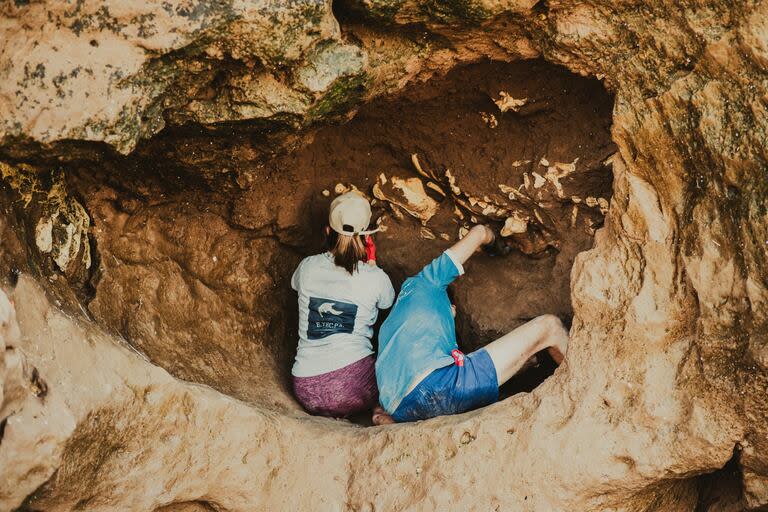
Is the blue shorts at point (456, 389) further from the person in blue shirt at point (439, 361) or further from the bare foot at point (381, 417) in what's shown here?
the bare foot at point (381, 417)

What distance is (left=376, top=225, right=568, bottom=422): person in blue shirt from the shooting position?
311 cm

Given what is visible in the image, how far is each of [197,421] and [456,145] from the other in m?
1.63

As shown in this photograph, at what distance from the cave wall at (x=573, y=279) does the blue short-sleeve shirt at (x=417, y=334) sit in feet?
0.94

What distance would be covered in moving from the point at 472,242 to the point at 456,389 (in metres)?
0.70

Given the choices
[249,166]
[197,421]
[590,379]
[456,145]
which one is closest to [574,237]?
[456,145]

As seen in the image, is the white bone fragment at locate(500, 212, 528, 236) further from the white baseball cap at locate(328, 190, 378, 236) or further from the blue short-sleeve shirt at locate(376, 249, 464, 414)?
the white baseball cap at locate(328, 190, 378, 236)

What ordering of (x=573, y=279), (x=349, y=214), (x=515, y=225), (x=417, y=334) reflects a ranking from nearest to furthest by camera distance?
(x=573, y=279), (x=417, y=334), (x=349, y=214), (x=515, y=225)

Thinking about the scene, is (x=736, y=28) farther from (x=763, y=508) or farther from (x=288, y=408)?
(x=288, y=408)

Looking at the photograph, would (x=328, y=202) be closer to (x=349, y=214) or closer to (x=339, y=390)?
(x=349, y=214)

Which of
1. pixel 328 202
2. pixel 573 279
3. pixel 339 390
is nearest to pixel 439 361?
pixel 339 390

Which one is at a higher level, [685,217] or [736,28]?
[736,28]

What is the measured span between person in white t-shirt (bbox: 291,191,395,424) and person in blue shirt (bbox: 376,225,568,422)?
215 millimetres

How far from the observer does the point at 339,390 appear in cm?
345

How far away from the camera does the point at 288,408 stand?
338 cm
